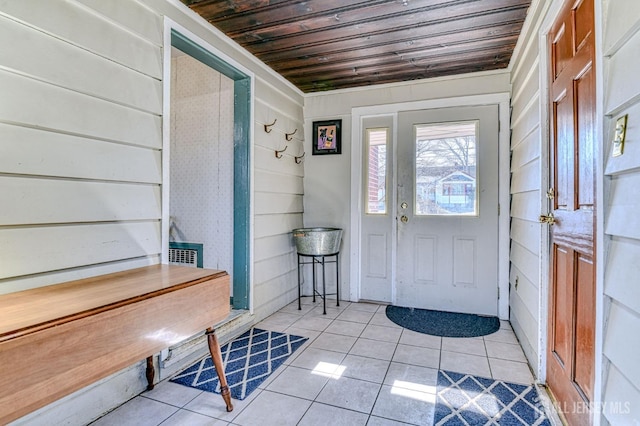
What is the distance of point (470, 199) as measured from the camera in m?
3.11

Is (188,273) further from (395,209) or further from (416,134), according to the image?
(416,134)

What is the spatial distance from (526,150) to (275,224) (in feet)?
7.05

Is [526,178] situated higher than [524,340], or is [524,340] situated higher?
[526,178]

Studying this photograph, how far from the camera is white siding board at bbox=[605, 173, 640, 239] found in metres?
0.91

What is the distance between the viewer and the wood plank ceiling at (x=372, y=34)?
208 centimetres

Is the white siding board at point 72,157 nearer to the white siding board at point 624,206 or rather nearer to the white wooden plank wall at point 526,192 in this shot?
the white siding board at point 624,206

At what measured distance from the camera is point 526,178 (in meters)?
2.29

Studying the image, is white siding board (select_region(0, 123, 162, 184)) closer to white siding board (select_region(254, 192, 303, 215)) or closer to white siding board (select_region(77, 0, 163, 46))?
white siding board (select_region(77, 0, 163, 46))

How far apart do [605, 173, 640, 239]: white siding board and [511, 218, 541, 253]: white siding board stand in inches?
38.7

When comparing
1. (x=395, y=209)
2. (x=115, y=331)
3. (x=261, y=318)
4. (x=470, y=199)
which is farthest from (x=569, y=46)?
(x=261, y=318)

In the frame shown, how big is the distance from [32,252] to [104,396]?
81 centimetres

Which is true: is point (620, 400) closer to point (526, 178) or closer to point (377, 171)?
point (526, 178)

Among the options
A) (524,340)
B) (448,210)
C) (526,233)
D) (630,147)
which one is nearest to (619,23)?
(630,147)

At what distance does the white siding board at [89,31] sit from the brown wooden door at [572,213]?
2097 mm
